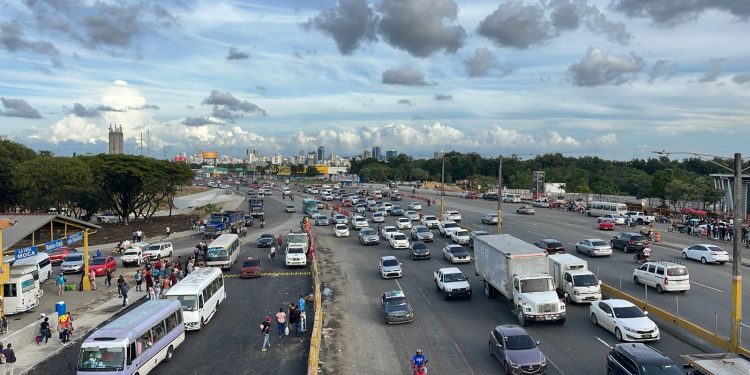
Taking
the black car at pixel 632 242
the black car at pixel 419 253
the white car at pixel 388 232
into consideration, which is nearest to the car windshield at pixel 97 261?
the black car at pixel 419 253

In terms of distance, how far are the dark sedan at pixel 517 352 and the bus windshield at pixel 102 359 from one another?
12189 mm

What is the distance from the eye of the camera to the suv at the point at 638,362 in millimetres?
14602

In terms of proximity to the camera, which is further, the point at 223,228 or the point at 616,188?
the point at 616,188

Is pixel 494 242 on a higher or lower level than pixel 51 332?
higher

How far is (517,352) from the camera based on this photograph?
17.2 metres

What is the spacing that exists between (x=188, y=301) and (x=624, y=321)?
17.9 m

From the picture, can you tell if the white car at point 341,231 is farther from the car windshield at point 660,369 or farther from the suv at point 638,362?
the car windshield at point 660,369

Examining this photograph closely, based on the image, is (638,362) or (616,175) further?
(616,175)

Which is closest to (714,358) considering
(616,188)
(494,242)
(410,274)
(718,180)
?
(494,242)

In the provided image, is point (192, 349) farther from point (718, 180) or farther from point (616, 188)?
point (616, 188)

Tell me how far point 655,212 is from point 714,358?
62477 millimetres

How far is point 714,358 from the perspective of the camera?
1488 centimetres

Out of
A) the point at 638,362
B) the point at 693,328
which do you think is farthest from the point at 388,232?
the point at 638,362

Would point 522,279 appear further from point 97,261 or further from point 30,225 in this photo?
point 97,261
